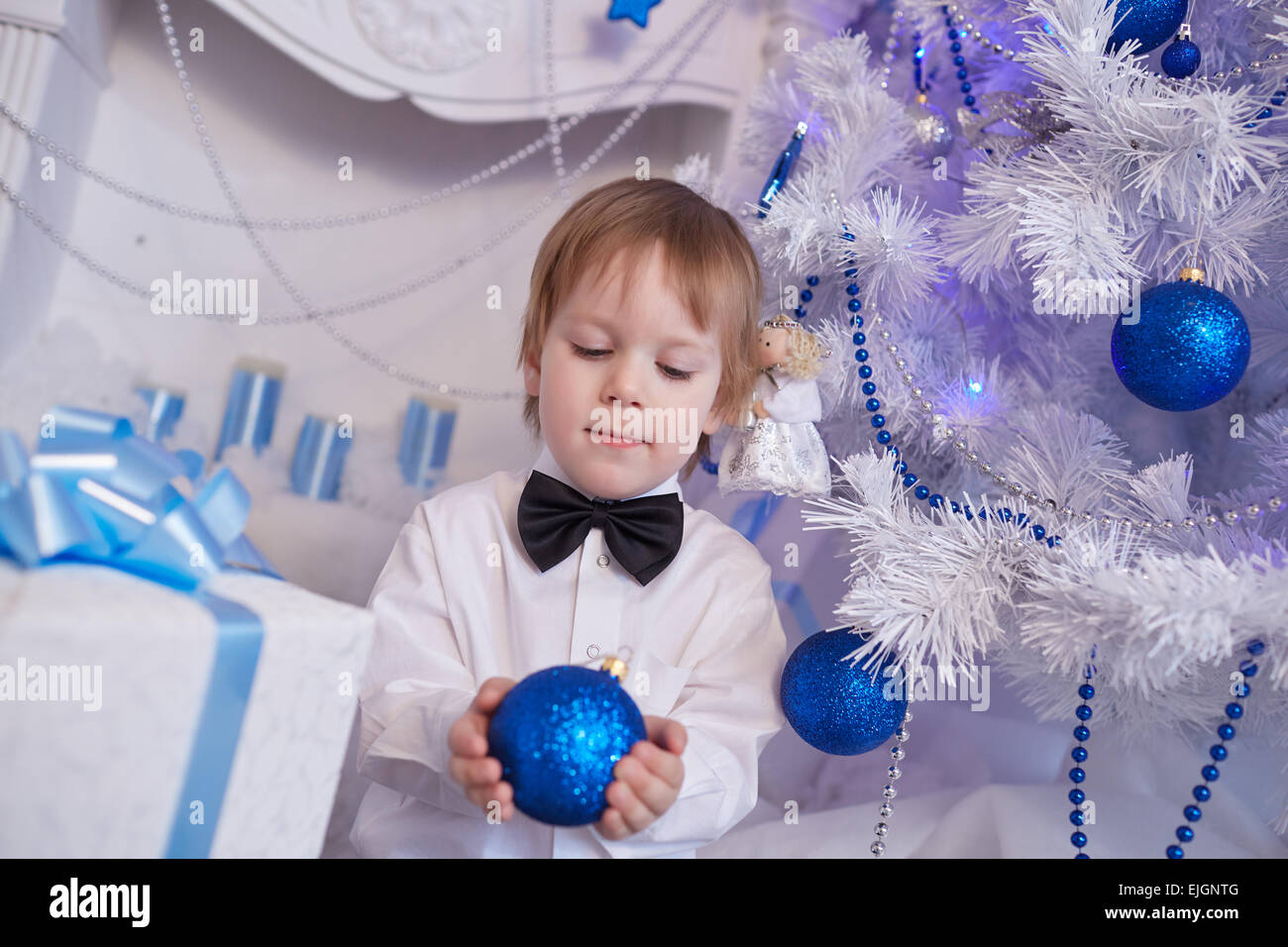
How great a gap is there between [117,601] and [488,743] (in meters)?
0.30

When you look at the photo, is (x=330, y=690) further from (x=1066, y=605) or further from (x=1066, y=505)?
(x=1066, y=505)

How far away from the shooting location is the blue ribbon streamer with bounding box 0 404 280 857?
0.68 metres

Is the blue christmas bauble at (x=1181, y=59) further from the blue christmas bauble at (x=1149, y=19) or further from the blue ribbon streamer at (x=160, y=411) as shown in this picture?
the blue ribbon streamer at (x=160, y=411)

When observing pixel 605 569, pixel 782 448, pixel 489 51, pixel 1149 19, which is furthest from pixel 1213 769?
pixel 489 51

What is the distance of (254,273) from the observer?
167cm

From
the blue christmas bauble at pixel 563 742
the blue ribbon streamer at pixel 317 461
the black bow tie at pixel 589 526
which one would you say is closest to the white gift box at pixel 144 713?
the blue christmas bauble at pixel 563 742

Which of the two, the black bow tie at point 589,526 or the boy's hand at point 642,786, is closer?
the boy's hand at point 642,786

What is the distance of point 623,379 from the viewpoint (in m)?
0.99

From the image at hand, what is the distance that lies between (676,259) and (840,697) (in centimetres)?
48

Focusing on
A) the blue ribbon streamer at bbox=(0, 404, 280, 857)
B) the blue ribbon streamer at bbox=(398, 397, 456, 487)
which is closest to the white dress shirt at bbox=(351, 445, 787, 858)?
the blue ribbon streamer at bbox=(0, 404, 280, 857)

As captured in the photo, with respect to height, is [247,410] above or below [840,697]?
above

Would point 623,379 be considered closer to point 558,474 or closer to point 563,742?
point 558,474

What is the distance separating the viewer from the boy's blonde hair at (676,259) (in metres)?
1.03

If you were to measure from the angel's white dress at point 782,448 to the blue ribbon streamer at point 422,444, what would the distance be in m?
0.78
